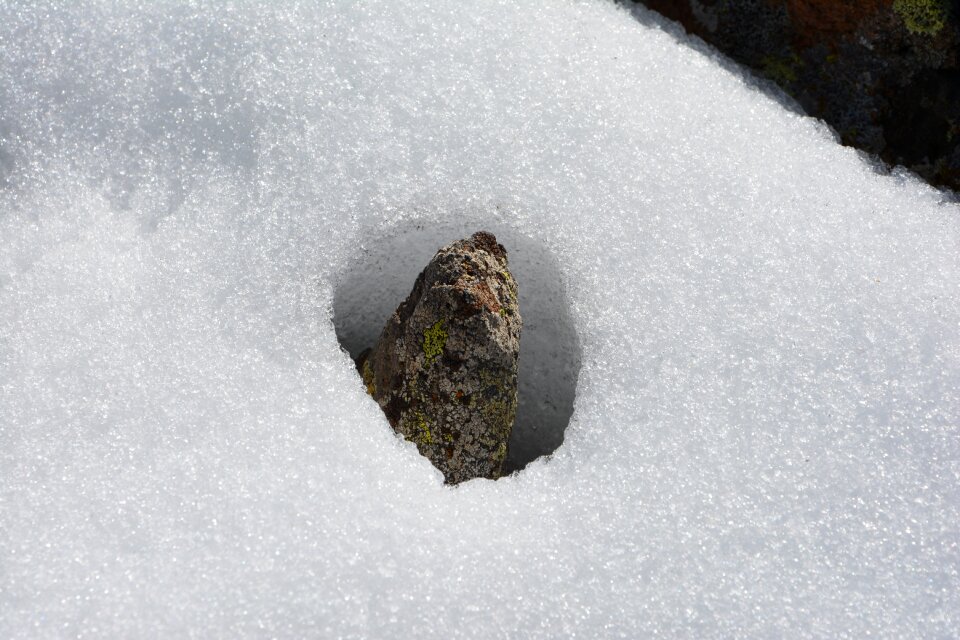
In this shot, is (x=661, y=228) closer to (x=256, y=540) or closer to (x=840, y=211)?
(x=840, y=211)

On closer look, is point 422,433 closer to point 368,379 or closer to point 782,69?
point 368,379

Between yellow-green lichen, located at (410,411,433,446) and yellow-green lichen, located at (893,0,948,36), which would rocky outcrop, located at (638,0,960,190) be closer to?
yellow-green lichen, located at (893,0,948,36)

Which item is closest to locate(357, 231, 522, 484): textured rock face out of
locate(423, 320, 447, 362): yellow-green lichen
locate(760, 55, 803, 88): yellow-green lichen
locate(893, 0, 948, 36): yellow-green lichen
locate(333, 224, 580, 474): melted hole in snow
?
locate(423, 320, 447, 362): yellow-green lichen

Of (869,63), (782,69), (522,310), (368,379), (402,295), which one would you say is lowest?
(368,379)

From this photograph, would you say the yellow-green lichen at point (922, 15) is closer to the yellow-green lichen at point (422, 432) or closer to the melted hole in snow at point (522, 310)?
the melted hole in snow at point (522, 310)

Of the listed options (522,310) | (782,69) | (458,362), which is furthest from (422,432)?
(782,69)

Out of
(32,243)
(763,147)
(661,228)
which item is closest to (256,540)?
(32,243)

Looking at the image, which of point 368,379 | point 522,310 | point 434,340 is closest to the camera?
point 434,340
